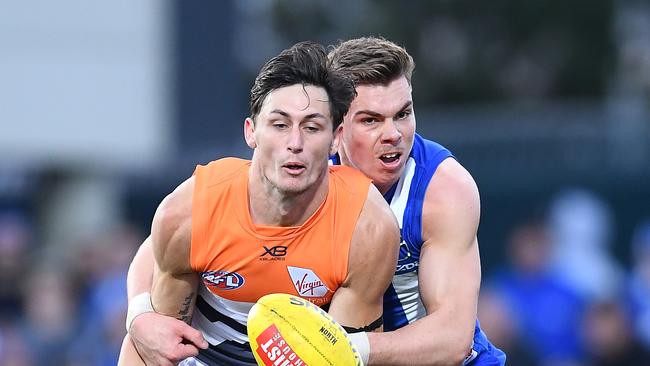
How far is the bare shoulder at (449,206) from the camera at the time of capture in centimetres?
699

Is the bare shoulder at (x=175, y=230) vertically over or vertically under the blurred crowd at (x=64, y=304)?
over

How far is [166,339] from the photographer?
6633 mm

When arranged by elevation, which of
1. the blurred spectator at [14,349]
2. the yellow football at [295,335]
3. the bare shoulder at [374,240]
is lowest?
the blurred spectator at [14,349]

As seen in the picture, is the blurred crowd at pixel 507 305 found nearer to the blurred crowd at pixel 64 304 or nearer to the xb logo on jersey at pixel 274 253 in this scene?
the blurred crowd at pixel 64 304

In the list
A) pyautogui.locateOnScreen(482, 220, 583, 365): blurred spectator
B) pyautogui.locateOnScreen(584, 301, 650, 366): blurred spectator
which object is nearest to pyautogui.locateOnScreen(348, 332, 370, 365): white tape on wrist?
pyautogui.locateOnScreen(584, 301, 650, 366): blurred spectator

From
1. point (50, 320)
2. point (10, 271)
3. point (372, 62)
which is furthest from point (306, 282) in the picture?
point (10, 271)

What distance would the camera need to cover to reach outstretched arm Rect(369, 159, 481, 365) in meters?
6.74

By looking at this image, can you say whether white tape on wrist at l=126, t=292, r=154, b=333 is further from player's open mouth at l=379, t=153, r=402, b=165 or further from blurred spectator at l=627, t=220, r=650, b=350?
blurred spectator at l=627, t=220, r=650, b=350

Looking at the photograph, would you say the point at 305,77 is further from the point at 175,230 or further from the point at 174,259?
the point at 174,259

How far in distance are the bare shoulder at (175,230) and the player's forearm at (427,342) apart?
2.86 ft

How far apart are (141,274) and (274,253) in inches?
34.1

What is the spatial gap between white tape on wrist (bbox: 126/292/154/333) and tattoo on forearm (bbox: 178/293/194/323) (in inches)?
5.4

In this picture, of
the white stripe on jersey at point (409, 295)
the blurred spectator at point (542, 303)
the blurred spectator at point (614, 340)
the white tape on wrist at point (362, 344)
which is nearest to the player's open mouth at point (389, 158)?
the white stripe on jersey at point (409, 295)

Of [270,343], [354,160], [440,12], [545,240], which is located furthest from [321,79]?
[440,12]
